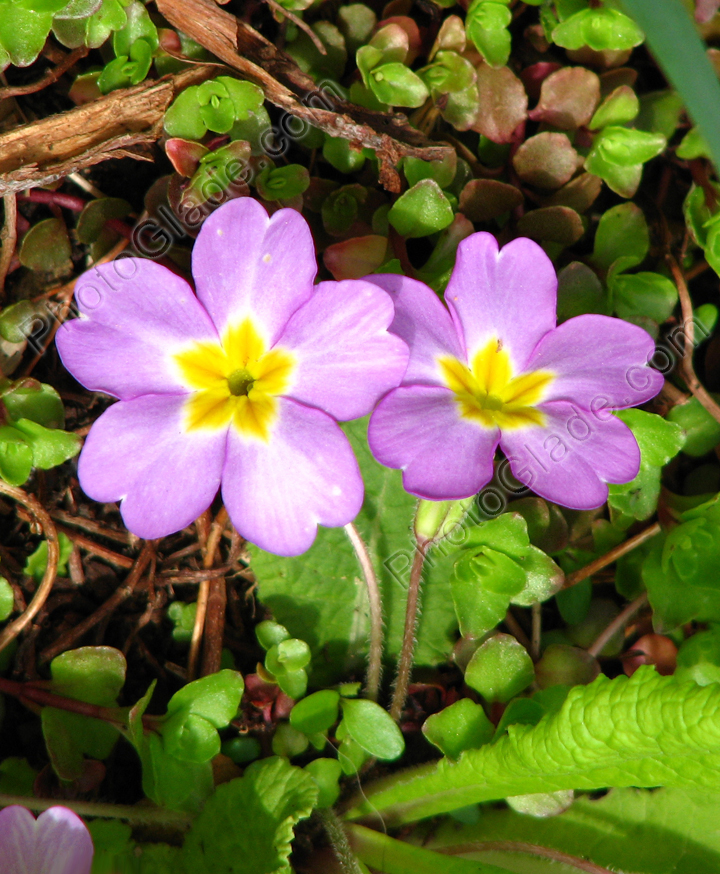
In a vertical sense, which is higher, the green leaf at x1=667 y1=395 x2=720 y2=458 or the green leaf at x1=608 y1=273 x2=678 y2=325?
the green leaf at x1=608 y1=273 x2=678 y2=325

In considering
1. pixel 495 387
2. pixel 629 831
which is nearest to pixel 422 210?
pixel 495 387

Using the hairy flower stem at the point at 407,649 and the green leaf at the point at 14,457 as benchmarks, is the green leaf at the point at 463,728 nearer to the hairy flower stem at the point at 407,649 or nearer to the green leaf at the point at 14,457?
the hairy flower stem at the point at 407,649

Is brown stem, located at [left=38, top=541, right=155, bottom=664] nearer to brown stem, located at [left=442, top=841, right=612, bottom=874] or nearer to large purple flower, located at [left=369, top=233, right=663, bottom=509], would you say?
large purple flower, located at [left=369, top=233, right=663, bottom=509]

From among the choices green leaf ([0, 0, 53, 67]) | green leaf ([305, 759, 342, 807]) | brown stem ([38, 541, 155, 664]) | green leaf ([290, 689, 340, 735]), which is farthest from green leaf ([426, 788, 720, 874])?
green leaf ([0, 0, 53, 67])

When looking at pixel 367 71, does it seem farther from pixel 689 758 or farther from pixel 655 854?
pixel 655 854

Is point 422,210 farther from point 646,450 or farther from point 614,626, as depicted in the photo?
point 614,626

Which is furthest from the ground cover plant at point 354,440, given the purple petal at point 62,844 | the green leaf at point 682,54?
the green leaf at point 682,54
